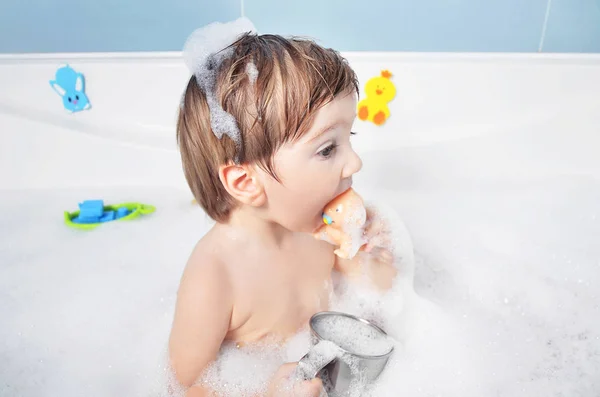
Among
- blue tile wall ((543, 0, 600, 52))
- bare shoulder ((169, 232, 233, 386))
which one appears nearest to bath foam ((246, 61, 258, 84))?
bare shoulder ((169, 232, 233, 386))

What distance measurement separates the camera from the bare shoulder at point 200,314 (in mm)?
729

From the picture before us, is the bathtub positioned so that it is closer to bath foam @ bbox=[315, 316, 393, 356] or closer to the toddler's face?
bath foam @ bbox=[315, 316, 393, 356]

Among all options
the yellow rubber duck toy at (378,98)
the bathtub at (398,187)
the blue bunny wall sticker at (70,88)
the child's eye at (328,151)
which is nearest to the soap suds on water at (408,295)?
the bathtub at (398,187)

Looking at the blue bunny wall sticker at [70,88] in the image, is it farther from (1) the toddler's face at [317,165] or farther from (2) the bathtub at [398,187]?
(1) the toddler's face at [317,165]

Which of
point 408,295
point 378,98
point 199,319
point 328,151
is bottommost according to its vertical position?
point 408,295

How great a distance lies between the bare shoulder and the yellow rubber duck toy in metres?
0.68

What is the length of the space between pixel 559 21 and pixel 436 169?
0.47 meters

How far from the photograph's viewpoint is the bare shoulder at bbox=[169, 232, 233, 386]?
2.39 ft

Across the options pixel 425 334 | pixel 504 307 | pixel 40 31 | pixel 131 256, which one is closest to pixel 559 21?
pixel 504 307

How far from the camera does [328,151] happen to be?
70cm

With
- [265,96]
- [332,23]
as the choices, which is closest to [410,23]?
[332,23]

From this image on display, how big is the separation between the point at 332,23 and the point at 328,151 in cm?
74

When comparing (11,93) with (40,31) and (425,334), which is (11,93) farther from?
(425,334)

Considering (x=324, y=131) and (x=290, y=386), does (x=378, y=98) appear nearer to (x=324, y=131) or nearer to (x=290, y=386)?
(x=324, y=131)
